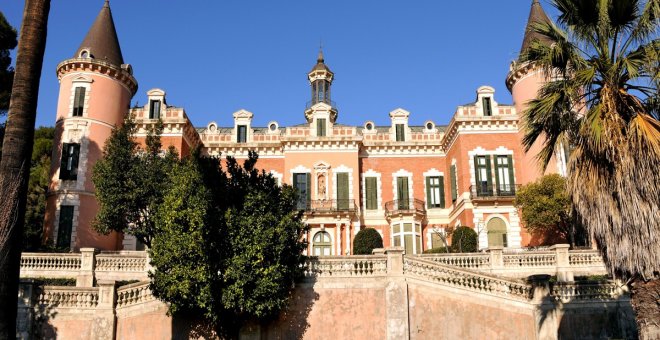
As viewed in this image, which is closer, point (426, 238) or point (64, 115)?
point (64, 115)

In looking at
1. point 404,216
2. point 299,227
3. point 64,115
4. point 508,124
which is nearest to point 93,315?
point 299,227

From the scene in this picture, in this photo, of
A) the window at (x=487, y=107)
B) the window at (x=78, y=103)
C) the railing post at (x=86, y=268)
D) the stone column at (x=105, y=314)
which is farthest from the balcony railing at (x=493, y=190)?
the window at (x=78, y=103)

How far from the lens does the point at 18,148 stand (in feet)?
33.6

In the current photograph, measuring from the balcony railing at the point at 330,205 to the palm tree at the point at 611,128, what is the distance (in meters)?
23.5

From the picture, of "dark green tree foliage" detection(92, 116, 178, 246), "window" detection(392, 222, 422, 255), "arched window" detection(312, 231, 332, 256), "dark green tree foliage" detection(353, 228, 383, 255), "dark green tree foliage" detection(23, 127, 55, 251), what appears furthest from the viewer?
"window" detection(392, 222, 422, 255)

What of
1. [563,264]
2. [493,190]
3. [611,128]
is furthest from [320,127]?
[611,128]

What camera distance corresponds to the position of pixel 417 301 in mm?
18781

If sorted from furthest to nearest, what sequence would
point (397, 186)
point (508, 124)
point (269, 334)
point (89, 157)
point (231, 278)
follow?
point (397, 186) → point (508, 124) → point (89, 157) → point (269, 334) → point (231, 278)

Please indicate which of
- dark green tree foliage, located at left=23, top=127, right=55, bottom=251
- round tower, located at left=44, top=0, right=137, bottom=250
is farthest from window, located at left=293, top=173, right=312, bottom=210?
dark green tree foliage, located at left=23, top=127, right=55, bottom=251

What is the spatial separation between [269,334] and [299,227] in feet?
11.3

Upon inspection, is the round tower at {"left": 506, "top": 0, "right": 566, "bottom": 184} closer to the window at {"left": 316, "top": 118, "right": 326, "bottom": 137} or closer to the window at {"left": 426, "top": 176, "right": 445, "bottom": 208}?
the window at {"left": 426, "top": 176, "right": 445, "bottom": 208}

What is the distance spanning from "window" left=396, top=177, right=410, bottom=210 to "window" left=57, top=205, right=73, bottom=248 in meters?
18.7

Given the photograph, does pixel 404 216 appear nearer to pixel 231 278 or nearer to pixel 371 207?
pixel 371 207

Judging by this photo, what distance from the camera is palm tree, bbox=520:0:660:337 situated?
1006cm
